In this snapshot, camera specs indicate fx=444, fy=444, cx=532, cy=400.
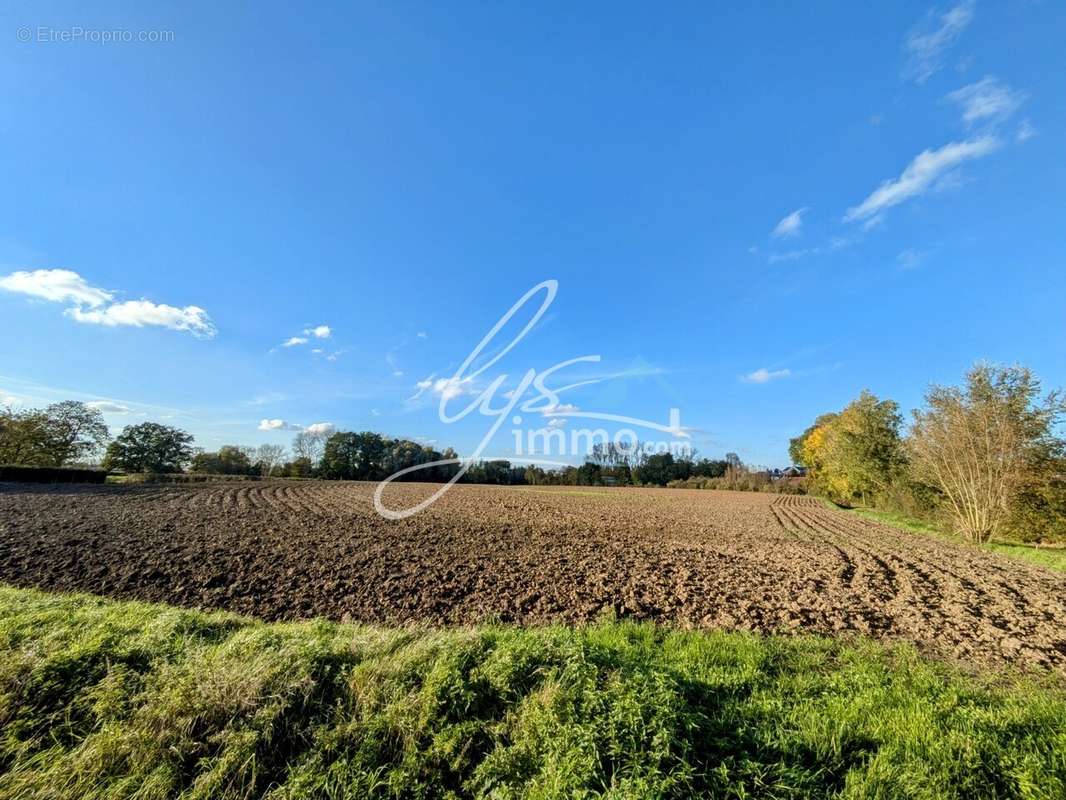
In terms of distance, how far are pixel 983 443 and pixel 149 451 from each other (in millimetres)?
102199

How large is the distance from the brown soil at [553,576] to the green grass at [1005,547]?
188 cm

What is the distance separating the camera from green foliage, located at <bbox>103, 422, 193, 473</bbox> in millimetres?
72062

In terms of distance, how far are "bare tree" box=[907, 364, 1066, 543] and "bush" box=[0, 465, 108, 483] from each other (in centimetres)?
8191

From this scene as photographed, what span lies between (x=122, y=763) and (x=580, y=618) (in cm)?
677

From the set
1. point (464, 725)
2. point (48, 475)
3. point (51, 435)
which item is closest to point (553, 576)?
point (464, 725)

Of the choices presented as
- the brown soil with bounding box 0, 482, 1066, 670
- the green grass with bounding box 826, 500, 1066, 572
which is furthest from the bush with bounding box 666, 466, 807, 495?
the brown soil with bounding box 0, 482, 1066, 670

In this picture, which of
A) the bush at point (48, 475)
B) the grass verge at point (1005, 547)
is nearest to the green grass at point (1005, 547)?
the grass verge at point (1005, 547)

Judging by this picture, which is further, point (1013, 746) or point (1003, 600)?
point (1003, 600)

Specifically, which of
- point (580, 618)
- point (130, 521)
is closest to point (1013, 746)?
point (580, 618)

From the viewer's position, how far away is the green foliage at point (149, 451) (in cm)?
7206

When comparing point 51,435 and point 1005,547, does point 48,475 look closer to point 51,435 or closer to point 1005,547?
point 51,435

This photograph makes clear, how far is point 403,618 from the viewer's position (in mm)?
8578

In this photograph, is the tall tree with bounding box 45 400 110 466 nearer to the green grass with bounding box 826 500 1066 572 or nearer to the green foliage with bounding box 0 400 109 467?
the green foliage with bounding box 0 400 109 467

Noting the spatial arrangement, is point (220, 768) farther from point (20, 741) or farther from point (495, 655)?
point (495, 655)
